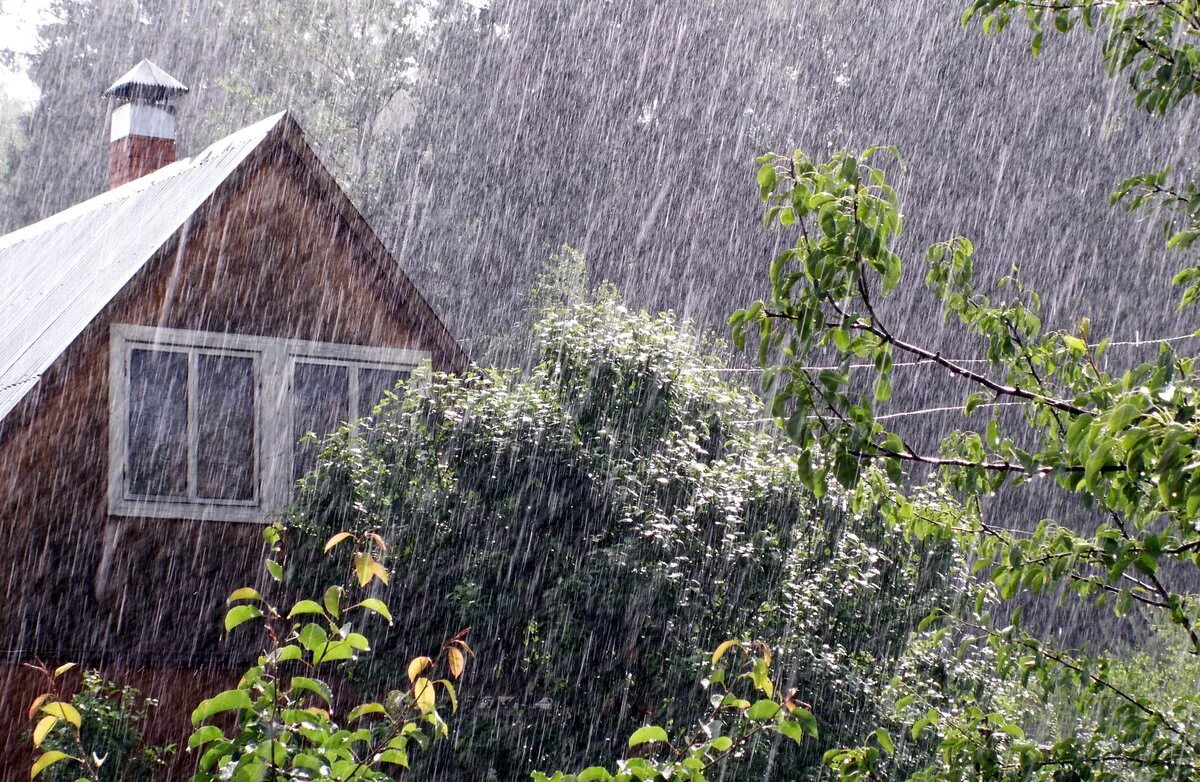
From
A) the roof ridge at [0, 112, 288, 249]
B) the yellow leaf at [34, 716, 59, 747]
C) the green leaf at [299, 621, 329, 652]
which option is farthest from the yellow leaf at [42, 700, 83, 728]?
the roof ridge at [0, 112, 288, 249]

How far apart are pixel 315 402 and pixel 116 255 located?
2.27 metres

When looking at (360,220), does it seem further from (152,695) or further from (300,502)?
(152,695)

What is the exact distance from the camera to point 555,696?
7773mm

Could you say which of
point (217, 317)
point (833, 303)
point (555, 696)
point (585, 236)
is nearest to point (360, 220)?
point (217, 317)

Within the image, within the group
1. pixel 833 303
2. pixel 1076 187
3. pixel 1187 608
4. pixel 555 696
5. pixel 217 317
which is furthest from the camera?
pixel 1076 187

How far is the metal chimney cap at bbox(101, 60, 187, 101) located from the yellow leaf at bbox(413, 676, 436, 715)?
12.6m

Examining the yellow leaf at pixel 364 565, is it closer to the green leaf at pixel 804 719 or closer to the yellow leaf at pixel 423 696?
the yellow leaf at pixel 423 696

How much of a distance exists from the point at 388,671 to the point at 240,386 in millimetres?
3431

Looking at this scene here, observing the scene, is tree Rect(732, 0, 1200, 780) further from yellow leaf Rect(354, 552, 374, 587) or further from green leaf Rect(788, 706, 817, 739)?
yellow leaf Rect(354, 552, 374, 587)

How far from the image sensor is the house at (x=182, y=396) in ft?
30.2

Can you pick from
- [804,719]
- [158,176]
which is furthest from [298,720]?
[158,176]

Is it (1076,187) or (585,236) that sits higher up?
(1076,187)

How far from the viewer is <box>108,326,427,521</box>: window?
9570 millimetres

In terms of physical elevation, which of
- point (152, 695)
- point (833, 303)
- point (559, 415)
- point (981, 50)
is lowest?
point (152, 695)
